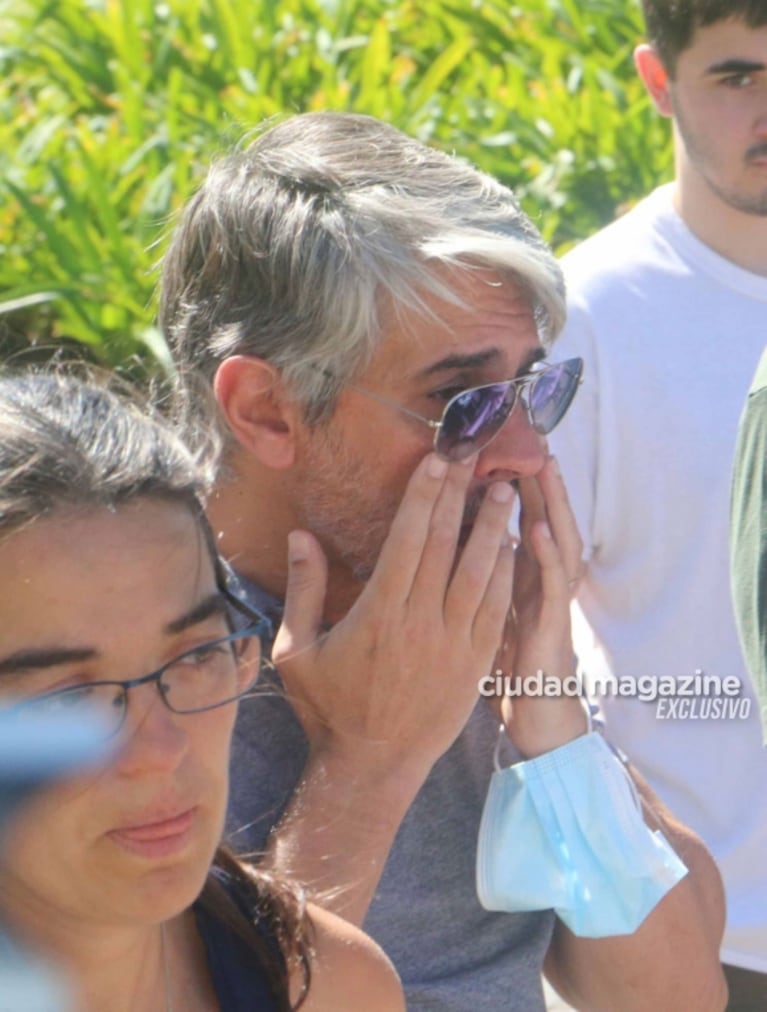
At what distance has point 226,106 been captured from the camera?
551 centimetres

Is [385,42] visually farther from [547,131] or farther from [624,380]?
[624,380]

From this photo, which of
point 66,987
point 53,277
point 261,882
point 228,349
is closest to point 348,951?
point 261,882

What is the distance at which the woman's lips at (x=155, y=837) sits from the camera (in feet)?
5.37

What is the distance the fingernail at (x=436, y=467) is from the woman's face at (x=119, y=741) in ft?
2.18

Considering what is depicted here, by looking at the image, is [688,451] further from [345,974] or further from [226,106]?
[226,106]

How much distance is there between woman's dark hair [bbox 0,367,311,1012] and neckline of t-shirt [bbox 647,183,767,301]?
126 cm

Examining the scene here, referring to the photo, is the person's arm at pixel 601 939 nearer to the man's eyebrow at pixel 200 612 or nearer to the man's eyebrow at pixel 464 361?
the man's eyebrow at pixel 464 361

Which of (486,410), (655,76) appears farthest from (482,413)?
(655,76)

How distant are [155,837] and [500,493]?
854 millimetres

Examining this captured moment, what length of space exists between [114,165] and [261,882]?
12.1ft

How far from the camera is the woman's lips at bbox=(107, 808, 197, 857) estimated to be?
1.64 metres

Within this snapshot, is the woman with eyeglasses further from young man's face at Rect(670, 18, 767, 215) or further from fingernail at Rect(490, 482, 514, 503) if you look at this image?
young man's face at Rect(670, 18, 767, 215)

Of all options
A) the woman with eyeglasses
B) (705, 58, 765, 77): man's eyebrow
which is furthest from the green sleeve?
(705, 58, 765, 77): man's eyebrow

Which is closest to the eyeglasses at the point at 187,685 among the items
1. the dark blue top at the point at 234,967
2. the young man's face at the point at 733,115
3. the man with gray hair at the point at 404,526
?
the dark blue top at the point at 234,967
